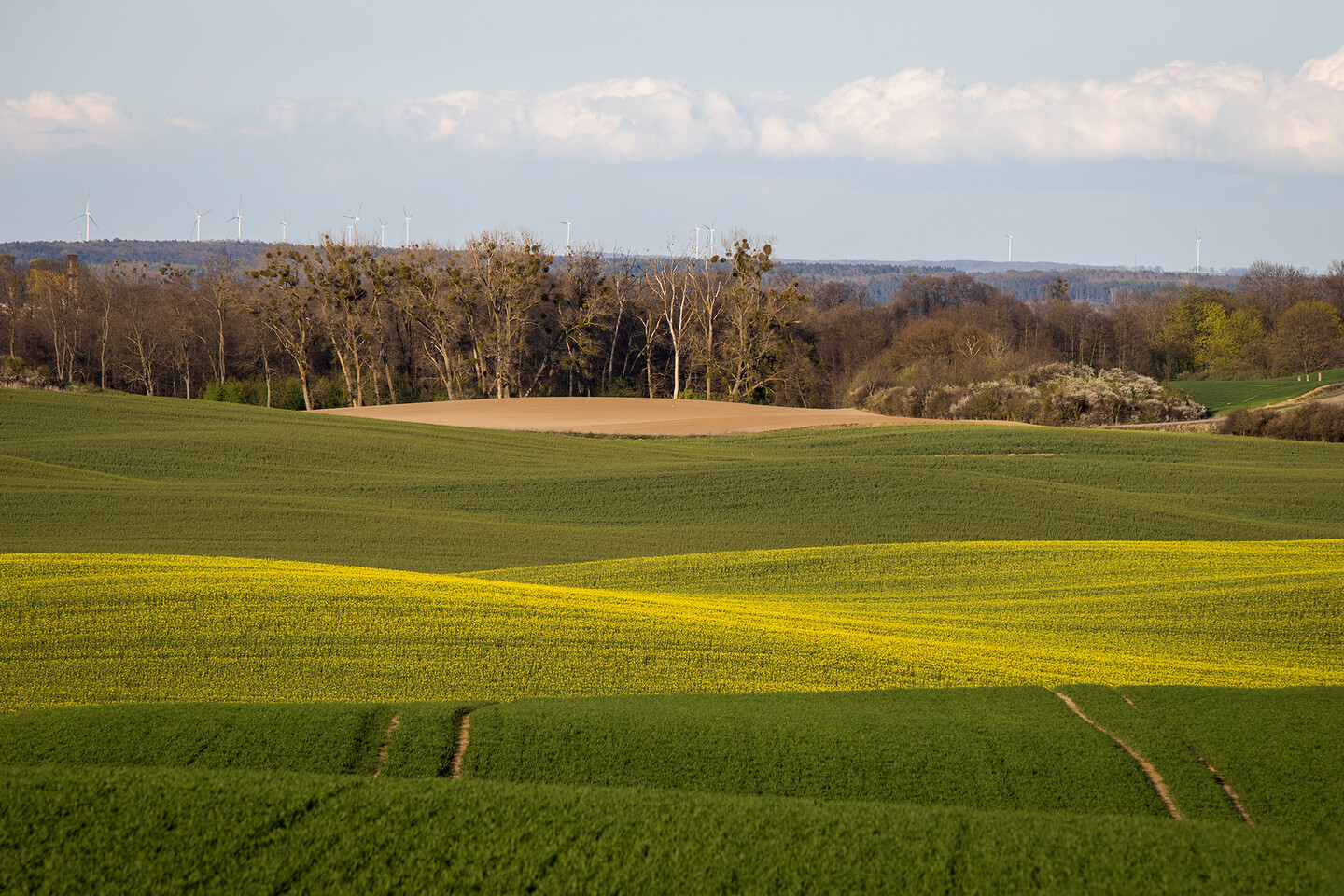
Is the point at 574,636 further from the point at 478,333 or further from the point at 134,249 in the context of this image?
the point at 134,249

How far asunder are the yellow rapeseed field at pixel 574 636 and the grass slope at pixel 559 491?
209 inches

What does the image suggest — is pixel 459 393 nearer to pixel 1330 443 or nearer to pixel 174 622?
pixel 1330 443

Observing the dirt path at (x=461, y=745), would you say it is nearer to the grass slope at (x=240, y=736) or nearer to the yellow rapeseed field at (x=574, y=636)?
the grass slope at (x=240, y=736)

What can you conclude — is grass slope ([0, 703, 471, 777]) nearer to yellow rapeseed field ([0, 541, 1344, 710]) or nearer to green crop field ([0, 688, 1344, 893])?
yellow rapeseed field ([0, 541, 1344, 710])

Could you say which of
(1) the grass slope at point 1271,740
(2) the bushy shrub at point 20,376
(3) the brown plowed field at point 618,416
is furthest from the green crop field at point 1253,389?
(2) the bushy shrub at point 20,376

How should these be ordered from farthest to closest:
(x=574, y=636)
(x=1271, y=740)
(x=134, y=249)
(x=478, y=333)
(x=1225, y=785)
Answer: (x=134, y=249) < (x=478, y=333) < (x=574, y=636) < (x=1271, y=740) < (x=1225, y=785)

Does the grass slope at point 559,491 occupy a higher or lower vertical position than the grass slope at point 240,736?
lower

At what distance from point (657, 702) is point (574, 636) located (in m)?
2.03

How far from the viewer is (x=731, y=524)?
19844 millimetres

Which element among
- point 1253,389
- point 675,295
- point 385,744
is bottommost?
point 385,744

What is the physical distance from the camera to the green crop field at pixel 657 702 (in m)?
3.04

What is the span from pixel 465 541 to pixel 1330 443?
96.3 feet

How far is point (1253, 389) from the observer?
186ft

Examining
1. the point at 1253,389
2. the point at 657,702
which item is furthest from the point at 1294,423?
the point at 657,702
